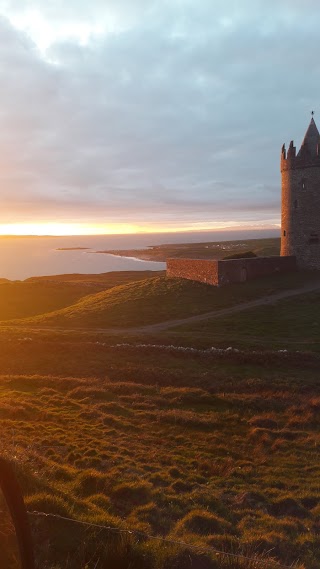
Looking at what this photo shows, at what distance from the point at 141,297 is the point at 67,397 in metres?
18.7

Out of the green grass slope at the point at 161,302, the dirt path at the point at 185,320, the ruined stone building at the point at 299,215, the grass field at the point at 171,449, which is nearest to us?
the grass field at the point at 171,449

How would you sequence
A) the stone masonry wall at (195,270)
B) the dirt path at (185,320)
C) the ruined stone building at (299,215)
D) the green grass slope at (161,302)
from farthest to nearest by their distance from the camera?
the ruined stone building at (299,215)
the stone masonry wall at (195,270)
the green grass slope at (161,302)
the dirt path at (185,320)

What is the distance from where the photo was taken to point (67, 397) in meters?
18.4

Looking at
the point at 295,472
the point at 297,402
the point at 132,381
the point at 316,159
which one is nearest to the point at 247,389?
the point at 297,402

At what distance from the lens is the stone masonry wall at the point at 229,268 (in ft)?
119

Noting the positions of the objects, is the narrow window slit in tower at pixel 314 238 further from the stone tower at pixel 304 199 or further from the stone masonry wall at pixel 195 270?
the stone masonry wall at pixel 195 270

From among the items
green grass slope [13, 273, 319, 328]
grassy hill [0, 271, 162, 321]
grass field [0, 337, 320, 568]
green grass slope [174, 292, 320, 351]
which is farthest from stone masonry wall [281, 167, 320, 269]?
grassy hill [0, 271, 162, 321]

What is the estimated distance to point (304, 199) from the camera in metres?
41.0

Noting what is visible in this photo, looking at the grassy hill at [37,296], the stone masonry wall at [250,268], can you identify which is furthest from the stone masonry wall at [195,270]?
the grassy hill at [37,296]

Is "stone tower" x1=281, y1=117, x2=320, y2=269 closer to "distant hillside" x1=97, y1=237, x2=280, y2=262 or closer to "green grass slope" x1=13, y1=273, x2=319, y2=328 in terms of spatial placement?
"green grass slope" x1=13, y1=273, x2=319, y2=328

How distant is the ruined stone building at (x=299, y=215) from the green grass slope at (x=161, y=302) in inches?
60.2

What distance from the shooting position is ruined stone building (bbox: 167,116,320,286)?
40.2 metres

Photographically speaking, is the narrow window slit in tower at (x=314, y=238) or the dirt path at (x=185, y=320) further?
the narrow window slit in tower at (x=314, y=238)

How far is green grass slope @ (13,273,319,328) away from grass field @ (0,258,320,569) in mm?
315
